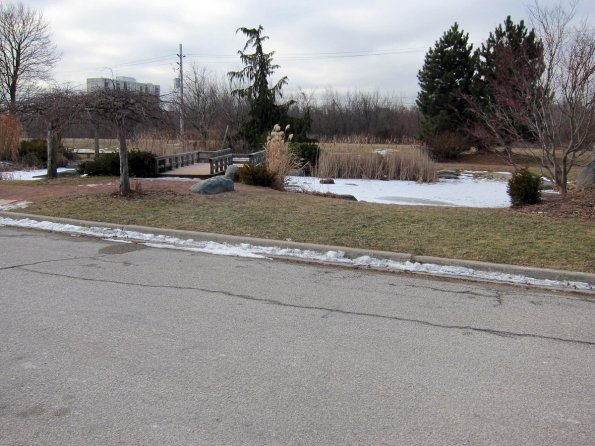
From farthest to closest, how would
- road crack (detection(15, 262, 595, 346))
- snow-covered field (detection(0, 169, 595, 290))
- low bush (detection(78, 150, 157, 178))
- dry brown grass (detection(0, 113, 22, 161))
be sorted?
dry brown grass (detection(0, 113, 22, 161))
low bush (detection(78, 150, 157, 178))
snow-covered field (detection(0, 169, 595, 290))
road crack (detection(15, 262, 595, 346))

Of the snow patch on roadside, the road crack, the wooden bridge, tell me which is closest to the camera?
the road crack

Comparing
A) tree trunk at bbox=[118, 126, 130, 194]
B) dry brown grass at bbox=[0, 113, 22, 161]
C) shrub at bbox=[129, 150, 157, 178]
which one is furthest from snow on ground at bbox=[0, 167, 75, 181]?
tree trunk at bbox=[118, 126, 130, 194]

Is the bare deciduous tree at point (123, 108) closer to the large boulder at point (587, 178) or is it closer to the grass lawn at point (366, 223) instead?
the grass lawn at point (366, 223)

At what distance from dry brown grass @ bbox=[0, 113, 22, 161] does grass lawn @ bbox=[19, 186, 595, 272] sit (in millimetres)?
14006

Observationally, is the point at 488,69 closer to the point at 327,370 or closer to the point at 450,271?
the point at 450,271

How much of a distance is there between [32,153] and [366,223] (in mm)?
21055

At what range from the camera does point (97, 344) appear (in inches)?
169

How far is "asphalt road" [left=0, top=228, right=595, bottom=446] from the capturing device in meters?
3.09

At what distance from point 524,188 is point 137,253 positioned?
28.9ft

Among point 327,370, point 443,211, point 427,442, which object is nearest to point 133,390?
point 327,370

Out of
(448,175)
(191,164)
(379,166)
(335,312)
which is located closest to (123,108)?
(335,312)

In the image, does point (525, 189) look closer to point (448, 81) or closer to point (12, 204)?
point (12, 204)

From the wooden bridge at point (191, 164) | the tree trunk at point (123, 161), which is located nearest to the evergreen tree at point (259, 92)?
the wooden bridge at point (191, 164)

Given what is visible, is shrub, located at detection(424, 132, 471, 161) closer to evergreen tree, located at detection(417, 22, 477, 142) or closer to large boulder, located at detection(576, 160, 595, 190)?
evergreen tree, located at detection(417, 22, 477, 142)
